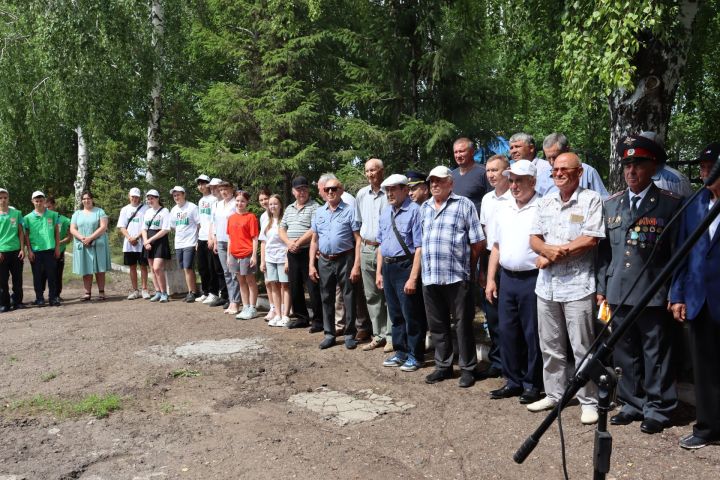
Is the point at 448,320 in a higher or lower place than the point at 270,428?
higher

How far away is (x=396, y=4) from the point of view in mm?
10445

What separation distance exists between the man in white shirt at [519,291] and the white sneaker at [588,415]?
1.83 feet

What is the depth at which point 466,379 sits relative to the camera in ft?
19.6

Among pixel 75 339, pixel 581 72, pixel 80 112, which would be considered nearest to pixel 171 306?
pixel 75 339

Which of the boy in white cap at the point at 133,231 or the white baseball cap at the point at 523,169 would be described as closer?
the white baseball cap at the point at 523,169

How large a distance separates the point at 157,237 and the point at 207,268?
1089 millimetres

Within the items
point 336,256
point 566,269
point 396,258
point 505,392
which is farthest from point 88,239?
point 566,269

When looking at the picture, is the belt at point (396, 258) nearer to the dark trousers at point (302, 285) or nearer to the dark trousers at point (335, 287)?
the dark trousers at point (335, 287)

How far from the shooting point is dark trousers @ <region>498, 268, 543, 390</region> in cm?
540

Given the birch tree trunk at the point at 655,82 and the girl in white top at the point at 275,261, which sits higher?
the birch tree trunk at the point at 655,82

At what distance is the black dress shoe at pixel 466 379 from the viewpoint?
5953mm

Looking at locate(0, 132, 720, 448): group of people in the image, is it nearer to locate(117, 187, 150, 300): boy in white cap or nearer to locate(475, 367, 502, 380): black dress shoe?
locate(475, 367, 502, 380): black dress shoe

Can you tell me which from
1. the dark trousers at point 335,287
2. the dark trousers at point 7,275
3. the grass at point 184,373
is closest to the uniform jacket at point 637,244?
the dark trousers at point 335,287

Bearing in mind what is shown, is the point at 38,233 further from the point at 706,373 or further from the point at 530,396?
the point at 706,373
